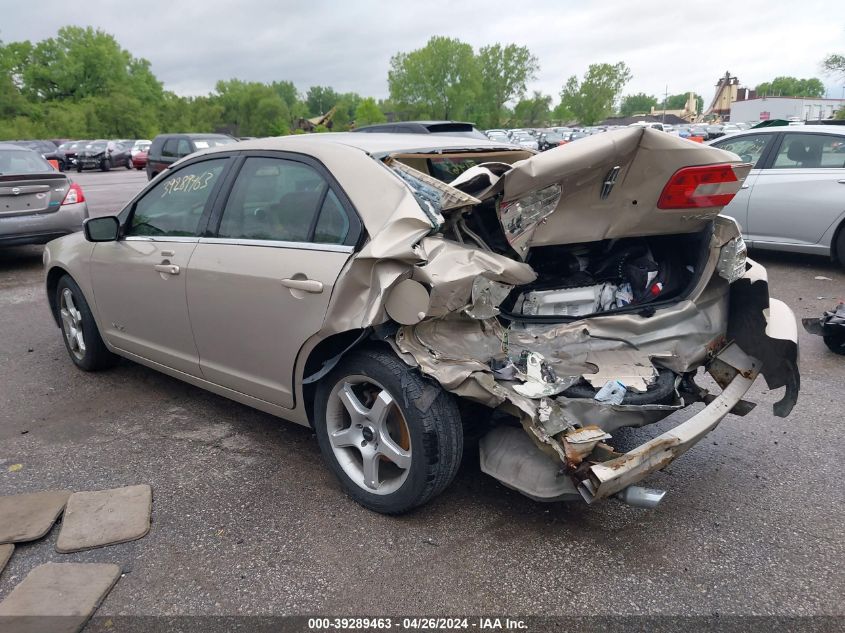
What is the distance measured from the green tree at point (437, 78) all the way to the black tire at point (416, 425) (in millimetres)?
88290

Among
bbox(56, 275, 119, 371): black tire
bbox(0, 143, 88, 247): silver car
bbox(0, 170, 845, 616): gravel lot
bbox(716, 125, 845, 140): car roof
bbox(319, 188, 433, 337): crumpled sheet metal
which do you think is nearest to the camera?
bbox(0, 170, 845, 616): gravel lot

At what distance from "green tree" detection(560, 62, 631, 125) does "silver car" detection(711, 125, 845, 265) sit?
111 meters

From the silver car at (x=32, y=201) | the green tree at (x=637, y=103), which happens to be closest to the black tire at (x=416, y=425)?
the silver car at (x=32, y=201)

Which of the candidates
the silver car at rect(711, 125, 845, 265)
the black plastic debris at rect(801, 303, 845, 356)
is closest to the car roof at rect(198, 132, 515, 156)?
the black plastic debris at rect(801, 303, 845, 356)

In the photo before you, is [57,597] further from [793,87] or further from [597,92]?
[793,87]

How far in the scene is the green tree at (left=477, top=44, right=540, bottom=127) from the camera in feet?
325

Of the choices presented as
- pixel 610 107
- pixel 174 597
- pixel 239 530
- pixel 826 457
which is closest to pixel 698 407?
pixel 826 457

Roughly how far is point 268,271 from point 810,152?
22.4ft

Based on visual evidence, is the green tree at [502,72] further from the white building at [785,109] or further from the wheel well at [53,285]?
the wheel well at [53,285]

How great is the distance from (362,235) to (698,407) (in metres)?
2.47

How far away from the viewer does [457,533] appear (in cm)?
282

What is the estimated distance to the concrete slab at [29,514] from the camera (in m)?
2.86

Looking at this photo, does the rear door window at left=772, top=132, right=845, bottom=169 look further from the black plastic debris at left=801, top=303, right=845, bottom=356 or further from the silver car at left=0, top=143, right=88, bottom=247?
the silver car at left=0, top=143, right=88, bottom=247

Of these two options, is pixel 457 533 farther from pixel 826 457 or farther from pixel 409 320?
pixel 826 457
